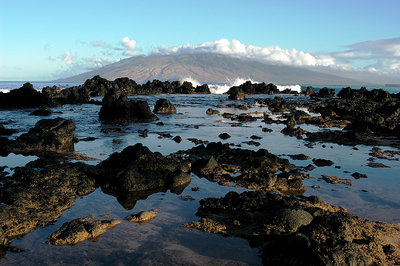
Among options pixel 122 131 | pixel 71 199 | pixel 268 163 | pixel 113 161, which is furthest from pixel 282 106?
pixel 71 199

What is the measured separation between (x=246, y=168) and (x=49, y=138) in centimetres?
949

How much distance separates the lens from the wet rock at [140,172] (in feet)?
33.5

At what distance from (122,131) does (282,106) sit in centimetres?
2481

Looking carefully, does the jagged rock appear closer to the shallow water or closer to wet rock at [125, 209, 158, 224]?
the shallow water

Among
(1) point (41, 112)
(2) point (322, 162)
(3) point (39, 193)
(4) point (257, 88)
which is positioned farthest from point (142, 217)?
(4) point (257, 88)

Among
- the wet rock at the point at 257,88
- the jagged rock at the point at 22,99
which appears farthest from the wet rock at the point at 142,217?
the wet rock at the point at 257,88

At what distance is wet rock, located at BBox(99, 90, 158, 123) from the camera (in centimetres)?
2888

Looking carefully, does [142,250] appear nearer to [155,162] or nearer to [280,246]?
[280,246]

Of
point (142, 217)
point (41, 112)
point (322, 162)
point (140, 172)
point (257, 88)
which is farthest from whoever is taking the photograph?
point (257, 88)

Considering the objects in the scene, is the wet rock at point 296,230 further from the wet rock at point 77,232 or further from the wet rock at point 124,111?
the wet rock at point 124,111

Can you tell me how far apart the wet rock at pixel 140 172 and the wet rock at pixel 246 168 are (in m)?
1.01

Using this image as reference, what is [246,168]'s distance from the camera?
1255 cm

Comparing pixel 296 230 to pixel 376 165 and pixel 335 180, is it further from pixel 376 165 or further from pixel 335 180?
pixel 376 165

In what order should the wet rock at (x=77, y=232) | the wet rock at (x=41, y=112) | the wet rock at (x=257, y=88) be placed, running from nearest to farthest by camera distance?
the wet rock at (x=77, y=232)
the wet rock at (x=41, y=112)
the wet rock at (x=257, y=88)
